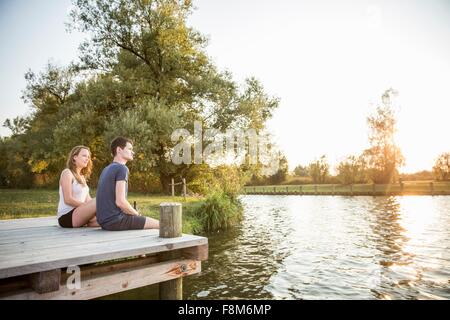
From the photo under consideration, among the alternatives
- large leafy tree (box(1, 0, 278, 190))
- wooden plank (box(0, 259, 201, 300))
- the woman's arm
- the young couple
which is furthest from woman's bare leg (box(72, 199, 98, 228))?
large leafy tree (box(1, 0, 278, 190))

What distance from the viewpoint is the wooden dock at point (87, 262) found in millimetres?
3098

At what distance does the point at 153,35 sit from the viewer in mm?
21344

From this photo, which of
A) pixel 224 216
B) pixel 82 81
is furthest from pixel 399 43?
pixel 82 81

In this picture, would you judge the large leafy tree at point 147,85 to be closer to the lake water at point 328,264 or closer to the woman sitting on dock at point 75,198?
the lake water at point 328,264

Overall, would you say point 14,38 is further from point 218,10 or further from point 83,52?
point 218,10

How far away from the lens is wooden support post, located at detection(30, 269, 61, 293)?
10.0ft

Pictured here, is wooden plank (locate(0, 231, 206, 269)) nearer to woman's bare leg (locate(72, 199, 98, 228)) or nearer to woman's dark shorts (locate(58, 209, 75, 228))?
woman's bare leg (locate(72, 199, 98, 228))

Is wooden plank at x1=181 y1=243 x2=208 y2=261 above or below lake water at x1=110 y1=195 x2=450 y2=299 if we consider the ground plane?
above

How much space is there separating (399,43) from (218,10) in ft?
37.5

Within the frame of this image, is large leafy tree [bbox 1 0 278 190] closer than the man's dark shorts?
No

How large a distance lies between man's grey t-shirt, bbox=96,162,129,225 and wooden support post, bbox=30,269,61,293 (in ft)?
5.59

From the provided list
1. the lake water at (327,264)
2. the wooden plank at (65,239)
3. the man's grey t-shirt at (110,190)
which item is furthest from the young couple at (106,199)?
the lake water at (327,264)

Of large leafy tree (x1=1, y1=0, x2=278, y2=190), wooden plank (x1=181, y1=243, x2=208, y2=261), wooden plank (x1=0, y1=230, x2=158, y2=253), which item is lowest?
wooden plank (x1=181, y1=243, x2=208, y2=261)

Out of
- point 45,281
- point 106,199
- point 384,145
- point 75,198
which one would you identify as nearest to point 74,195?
point 75,198
